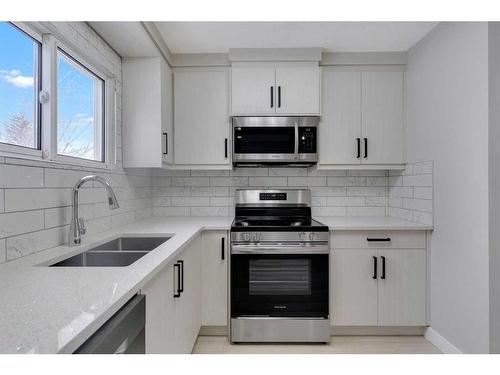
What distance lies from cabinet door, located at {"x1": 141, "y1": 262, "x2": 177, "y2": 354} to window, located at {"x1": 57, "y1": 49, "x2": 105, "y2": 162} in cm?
94

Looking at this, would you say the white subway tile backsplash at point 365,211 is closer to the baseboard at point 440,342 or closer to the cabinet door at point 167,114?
the baseboard at point 440,342

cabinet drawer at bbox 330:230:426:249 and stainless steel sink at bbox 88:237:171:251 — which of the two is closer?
stainless steel sink at bbox 88:237:171:251

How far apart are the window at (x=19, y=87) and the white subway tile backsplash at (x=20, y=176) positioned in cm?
12

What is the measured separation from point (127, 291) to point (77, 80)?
5.23ft

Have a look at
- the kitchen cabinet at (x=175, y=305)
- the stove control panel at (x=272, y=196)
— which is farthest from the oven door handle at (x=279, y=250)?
the stove control panel at (x=272, y=196)

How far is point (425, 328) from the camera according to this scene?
2.57 m

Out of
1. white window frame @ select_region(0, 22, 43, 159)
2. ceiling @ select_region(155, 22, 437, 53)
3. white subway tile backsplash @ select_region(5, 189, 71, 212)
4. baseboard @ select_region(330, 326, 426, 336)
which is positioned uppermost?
ceiling @ select_region(155, 22, 437, 53)

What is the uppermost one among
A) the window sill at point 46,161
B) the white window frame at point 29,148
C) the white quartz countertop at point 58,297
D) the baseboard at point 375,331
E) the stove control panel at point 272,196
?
the white window frame at point 29,148

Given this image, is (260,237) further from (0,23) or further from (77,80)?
(0,23)

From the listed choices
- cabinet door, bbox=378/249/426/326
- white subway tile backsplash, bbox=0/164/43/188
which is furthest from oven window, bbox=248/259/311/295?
white subway tile backsplash, bbox=0/164/43/188

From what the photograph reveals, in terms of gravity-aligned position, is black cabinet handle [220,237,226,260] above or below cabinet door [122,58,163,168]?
below

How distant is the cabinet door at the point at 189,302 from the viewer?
1842 millimetres

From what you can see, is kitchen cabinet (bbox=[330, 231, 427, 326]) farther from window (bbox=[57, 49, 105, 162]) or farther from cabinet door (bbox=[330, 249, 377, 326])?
window (bbox=[57, 49, 105, 162])

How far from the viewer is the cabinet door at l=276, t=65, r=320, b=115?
2.80 m
